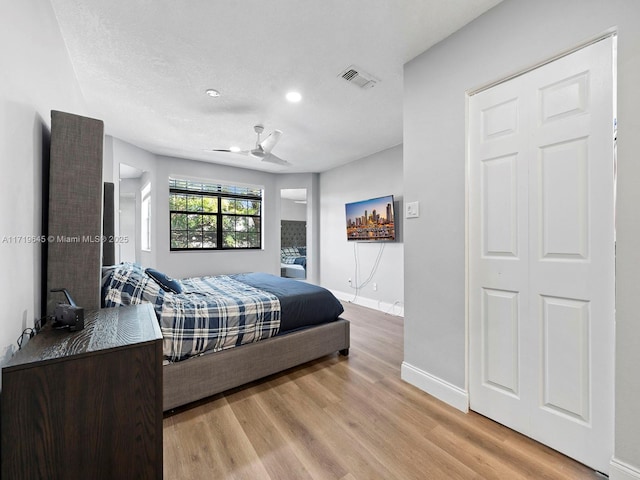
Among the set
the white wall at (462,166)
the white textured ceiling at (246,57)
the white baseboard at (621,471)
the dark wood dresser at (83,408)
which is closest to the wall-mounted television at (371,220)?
the white textured ceiling at (246,57)

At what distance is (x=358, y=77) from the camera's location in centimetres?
240

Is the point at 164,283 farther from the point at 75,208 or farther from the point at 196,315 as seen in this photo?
the point at 75,208

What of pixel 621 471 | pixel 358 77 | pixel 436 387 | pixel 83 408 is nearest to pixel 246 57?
pixel 358 77

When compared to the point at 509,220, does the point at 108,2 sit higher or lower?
higher

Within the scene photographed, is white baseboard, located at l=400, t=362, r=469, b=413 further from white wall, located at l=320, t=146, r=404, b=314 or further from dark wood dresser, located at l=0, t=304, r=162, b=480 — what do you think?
white wall, located at l=320, t=146, r=404, b=314

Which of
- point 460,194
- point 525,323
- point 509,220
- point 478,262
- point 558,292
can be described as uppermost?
point 460,194

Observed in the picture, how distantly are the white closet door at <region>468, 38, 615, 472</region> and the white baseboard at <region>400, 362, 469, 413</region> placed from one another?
0.07 m

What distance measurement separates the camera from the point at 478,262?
6.01 ft

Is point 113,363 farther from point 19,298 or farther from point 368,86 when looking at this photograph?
point 368,86

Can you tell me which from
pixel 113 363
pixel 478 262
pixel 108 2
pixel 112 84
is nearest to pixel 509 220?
pixel 478 262

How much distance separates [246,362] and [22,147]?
1.79m

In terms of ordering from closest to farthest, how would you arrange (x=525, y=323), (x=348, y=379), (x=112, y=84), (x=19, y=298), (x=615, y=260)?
(x=19, y=298) < (x=615, y=260) < (x=525, y=323) < (x=348, y=379) < (x=112, y=84)

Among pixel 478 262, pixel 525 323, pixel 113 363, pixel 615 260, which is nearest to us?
pixel 113 363

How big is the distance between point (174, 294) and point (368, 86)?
2543 millimetres
